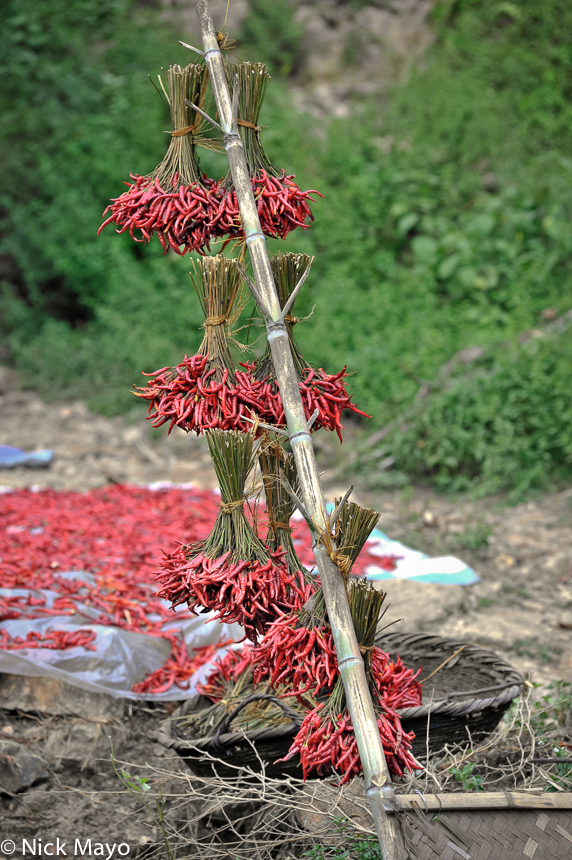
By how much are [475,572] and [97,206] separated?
6.85 m

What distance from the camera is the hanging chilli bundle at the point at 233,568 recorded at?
1861 mm

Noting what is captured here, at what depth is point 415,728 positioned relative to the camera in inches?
87.0

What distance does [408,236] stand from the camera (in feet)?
26.6

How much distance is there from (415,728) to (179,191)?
1745 millimetres

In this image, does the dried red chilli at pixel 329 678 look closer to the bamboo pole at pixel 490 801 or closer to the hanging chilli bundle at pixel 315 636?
the hanging chilli bundle at pixel 315 636

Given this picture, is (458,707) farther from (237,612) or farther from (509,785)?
(237,612)

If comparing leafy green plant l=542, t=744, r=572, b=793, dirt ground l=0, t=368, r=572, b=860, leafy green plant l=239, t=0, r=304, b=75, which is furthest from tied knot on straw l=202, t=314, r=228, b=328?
leafy green plant l=239, t=0, r=304, b=75

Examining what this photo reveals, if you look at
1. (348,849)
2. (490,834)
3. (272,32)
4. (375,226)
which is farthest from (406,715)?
(272,32)

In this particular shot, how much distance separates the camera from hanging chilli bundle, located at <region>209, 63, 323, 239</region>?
2023 mm

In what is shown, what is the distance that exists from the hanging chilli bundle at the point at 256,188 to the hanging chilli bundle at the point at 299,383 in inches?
5.2

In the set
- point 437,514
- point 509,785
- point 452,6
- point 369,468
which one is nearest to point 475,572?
point 437,514

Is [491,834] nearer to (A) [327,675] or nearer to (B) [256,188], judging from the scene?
(A) [327,675]

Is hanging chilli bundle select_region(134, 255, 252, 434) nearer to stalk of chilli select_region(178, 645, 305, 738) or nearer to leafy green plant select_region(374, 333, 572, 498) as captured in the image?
stalk of chilli select_region(178, 645, 305, 738)

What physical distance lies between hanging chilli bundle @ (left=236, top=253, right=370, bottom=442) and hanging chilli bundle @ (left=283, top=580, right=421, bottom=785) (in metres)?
0.46
